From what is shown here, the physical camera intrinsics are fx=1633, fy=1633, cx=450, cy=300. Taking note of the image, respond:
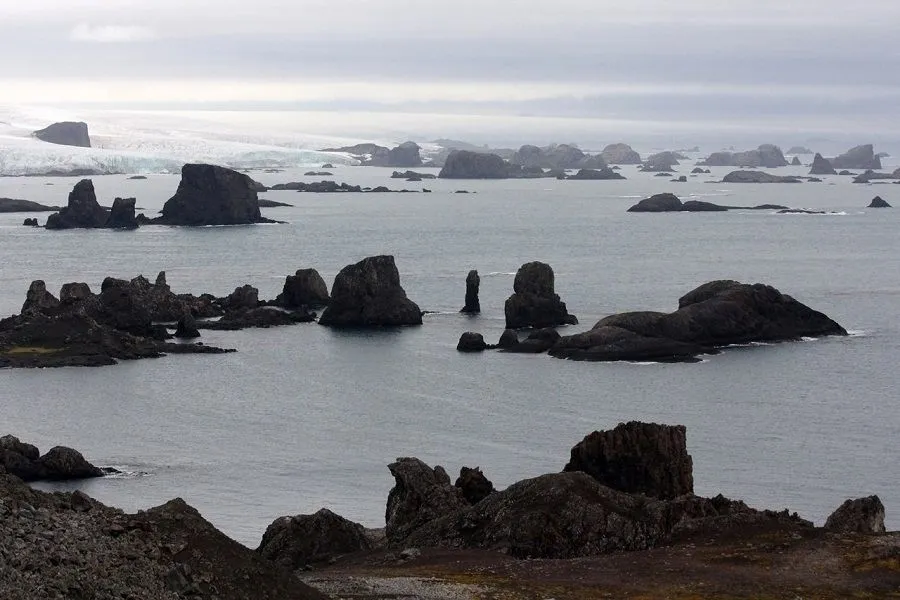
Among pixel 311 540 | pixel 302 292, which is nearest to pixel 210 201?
pixel 302 292

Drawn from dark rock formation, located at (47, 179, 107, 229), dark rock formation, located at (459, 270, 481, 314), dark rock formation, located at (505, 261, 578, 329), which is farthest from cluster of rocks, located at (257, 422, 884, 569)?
dark rock formation, located at (47, 179, 107, 229)

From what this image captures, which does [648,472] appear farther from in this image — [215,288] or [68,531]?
[215,288]

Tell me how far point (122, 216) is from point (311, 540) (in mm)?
129898

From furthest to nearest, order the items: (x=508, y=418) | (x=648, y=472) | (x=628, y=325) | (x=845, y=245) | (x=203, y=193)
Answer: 1. (x=203, y=193)
2. (x=845, y=245)
3. (x=628, y=325)
4. (x=508, y=418)
5. (x=648, y=472)

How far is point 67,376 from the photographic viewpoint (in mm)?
71688

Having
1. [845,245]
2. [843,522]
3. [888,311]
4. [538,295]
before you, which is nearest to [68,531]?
[843,522]

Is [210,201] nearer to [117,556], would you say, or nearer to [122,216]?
[122,216]

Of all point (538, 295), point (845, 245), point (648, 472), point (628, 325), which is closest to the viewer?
point (648, 472)

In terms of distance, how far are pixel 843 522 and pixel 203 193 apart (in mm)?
138913

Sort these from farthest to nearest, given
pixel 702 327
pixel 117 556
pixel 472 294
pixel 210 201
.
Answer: pixel 210 201, pixel 472 294, pixel 702 327, pixel 117 556

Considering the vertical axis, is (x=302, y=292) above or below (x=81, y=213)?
below

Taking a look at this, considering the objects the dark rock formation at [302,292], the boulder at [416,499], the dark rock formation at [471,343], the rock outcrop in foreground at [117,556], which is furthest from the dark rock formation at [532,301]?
the rock outcrop in foreground at [117,556]

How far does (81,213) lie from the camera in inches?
6314

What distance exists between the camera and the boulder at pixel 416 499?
36.9 metres
